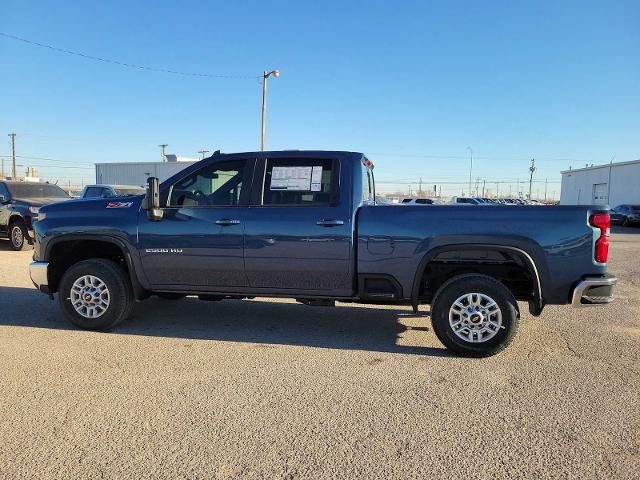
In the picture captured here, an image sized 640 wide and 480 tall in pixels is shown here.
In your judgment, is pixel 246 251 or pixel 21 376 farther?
pixel 246 251

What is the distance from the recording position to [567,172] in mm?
58125

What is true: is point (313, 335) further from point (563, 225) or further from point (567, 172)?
point (567, 172)

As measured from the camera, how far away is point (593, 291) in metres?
4.39

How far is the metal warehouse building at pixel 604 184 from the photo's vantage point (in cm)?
4142

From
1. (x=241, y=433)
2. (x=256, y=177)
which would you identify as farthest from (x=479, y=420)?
(x=256, y=177)

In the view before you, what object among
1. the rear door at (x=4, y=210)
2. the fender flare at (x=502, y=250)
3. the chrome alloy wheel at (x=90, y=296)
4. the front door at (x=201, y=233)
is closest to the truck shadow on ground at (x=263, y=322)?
the chrome alloy wheel at (x=90, y=296)

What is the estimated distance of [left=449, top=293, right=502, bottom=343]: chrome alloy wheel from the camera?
4.50m

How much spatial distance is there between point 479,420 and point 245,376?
1.84 m

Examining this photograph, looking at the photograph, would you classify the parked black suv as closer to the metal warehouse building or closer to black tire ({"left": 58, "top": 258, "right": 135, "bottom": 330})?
black tire ({"left": 58, "top": 258, "right": 135, "bottom": 330})

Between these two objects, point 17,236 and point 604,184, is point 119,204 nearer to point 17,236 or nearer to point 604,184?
point 17,236

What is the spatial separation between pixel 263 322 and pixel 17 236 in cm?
986

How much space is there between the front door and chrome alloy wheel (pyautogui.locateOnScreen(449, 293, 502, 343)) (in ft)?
6.93

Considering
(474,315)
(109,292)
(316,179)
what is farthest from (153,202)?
(474,315)

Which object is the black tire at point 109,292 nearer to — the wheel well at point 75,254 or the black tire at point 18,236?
the wheel well at point 75,254
